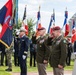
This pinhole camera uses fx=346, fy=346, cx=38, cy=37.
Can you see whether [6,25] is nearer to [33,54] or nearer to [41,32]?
[41,32]

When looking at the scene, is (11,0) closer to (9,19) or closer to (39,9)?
(9,19)

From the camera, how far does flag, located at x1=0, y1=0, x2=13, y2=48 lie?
39.4 feet

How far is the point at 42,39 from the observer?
980 centimetres

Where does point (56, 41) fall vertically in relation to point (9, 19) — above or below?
below

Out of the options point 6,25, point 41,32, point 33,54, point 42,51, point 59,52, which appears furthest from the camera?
point 33,54

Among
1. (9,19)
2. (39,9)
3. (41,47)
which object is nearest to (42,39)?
(41,47)

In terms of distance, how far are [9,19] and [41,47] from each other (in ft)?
9.09

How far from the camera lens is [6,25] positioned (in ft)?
39.7

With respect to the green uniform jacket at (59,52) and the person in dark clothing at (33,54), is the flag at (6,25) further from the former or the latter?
the person in dark clothing at (33,54)

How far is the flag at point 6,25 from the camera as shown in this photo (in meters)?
12.0

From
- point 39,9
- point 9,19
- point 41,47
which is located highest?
point 39,9

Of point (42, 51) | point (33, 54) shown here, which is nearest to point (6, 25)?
point (42, 51)

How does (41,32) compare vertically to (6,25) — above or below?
below

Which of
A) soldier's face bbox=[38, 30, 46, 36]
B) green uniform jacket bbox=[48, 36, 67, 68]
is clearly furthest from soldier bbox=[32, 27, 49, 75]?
green uniform jacket bbox=[48, 36, 67, 68]
